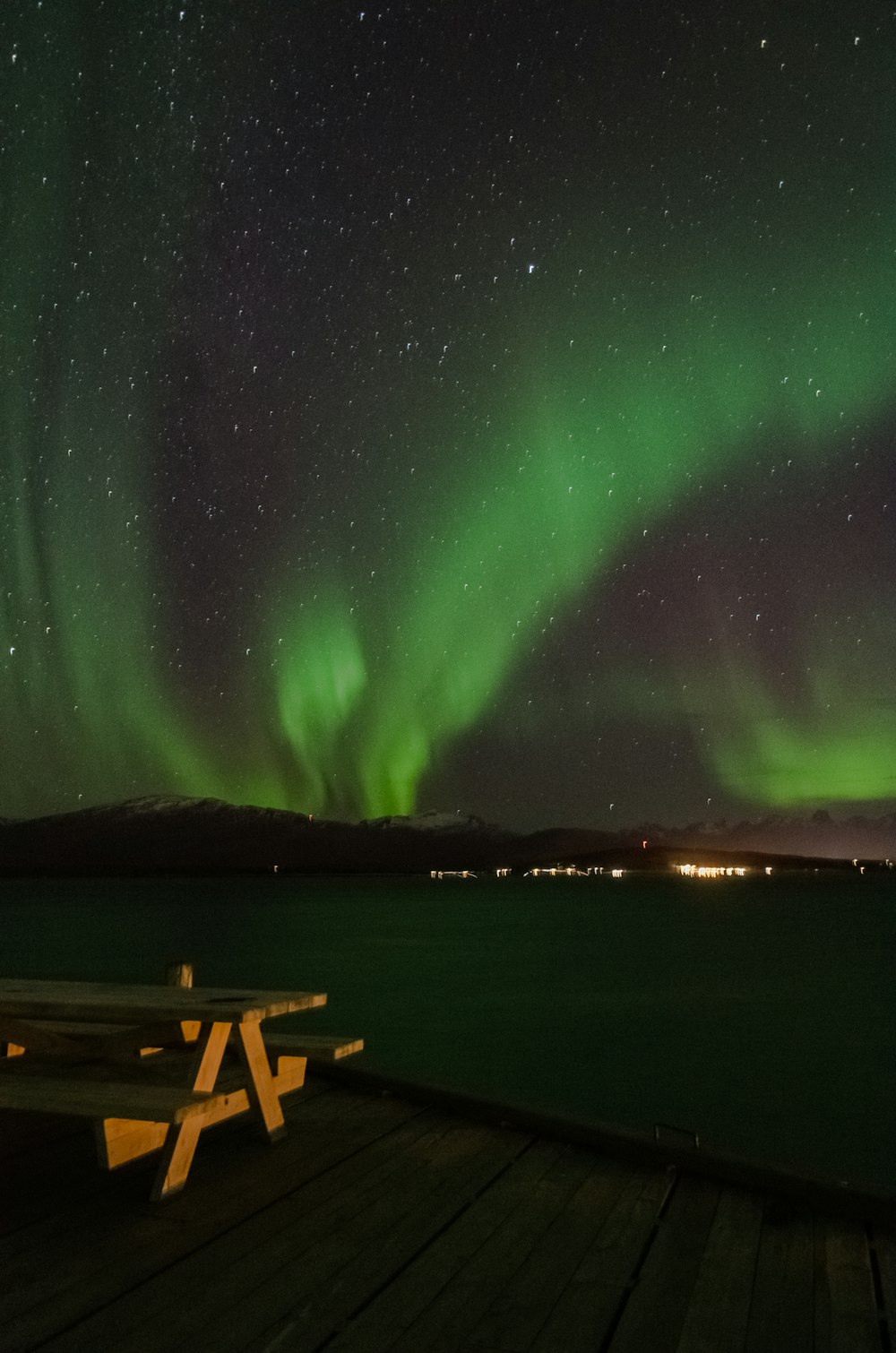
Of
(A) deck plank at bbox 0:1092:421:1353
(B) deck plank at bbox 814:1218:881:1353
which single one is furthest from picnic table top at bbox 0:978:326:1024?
(B) deck plank at bbox 814:1218:881:1353

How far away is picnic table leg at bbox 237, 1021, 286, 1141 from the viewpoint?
4773 mm

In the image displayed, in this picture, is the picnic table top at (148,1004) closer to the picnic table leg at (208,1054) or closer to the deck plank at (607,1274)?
the picnic table leg at (208,1054)

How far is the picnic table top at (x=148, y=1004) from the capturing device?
4.48 meters

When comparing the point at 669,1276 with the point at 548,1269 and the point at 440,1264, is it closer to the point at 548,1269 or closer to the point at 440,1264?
the point at 548,1269

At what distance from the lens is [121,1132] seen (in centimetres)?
450

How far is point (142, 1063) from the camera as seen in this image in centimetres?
495

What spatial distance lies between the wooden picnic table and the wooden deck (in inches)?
8.6

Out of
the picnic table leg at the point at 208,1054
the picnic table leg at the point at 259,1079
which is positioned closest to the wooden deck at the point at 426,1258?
the picnic table leg at the point at 259,1079

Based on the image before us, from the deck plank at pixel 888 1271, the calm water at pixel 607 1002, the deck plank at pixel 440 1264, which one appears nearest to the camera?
the deck plank at pixel 440 1264

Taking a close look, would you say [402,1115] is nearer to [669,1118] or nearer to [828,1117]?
[669,1118]

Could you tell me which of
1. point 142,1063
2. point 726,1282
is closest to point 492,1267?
point 726,1282

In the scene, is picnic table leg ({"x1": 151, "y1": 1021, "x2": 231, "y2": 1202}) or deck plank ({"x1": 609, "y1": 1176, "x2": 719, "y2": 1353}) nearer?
deck plank ({"x1": 609, "y1": 1176, "x2": 719, "y2": 1353})

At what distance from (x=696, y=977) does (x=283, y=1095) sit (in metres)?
35.1

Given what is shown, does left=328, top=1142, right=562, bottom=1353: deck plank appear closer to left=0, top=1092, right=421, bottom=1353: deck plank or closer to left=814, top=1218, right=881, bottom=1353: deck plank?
left=0, top=1092, right=421, bottom=1353: deck plank
